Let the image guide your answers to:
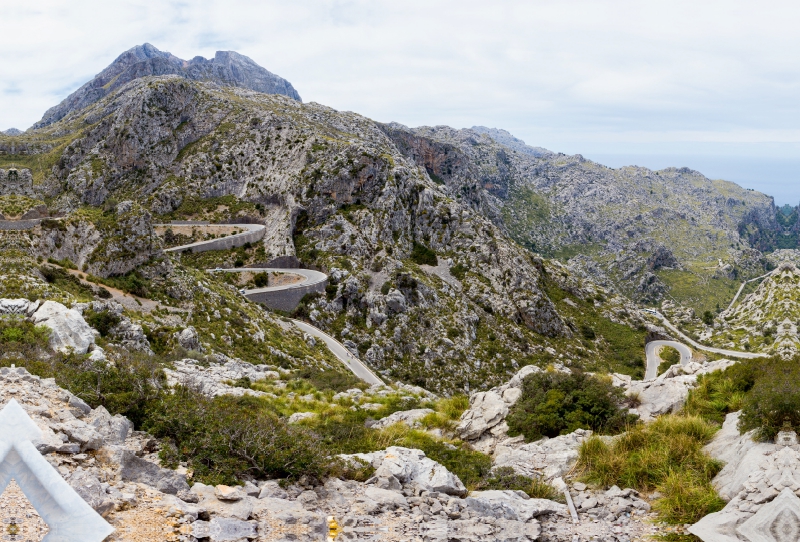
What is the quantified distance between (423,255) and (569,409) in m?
57.8

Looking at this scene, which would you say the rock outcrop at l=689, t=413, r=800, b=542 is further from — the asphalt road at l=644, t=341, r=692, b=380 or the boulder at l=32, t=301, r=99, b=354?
the asphalt road at l=644, t=341, r=692, b=380

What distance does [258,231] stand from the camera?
220 ft

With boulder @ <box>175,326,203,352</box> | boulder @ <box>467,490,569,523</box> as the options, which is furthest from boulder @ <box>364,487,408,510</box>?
boulder @ <box>175,326,203,352</box>

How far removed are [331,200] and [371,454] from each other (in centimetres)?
6366

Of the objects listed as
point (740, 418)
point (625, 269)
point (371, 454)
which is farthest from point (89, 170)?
point (625, 269)

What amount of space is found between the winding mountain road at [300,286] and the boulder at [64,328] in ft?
73.2

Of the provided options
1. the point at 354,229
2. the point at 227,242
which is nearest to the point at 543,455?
the point at 354,229

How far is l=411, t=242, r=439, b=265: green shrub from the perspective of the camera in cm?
6969

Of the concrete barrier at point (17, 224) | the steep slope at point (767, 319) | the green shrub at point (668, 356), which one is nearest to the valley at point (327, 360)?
the concrete barrier at point (17, 224)

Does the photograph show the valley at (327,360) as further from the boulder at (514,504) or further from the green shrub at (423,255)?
the green shrub at (423,255)

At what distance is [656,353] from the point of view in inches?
2886

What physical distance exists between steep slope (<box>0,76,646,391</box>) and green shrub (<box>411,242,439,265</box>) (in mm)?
233

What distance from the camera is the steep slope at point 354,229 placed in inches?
2112

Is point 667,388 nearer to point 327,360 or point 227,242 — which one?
point 327,360
